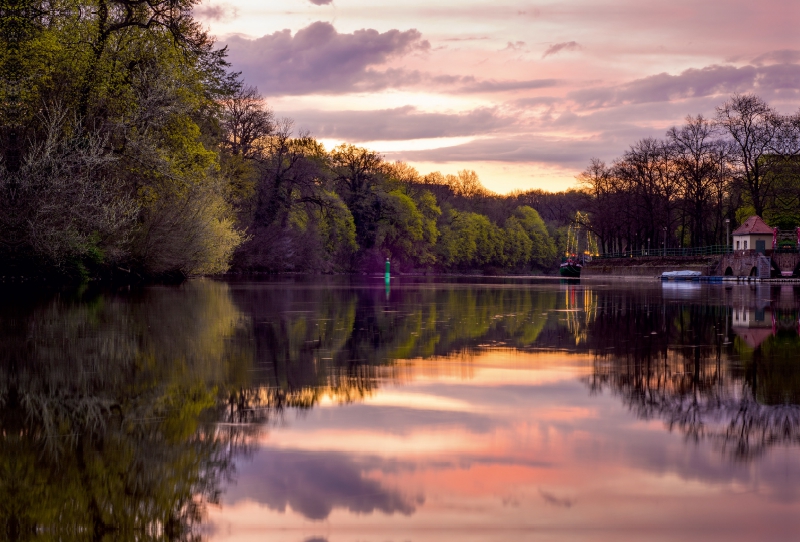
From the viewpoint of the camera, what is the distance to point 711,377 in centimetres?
1043

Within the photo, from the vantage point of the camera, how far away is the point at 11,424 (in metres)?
7.16

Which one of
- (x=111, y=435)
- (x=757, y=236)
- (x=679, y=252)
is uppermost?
(x=757, y=236)

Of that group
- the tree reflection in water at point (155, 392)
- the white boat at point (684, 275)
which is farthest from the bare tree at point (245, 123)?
the tree reflection in water at point (155, 392)

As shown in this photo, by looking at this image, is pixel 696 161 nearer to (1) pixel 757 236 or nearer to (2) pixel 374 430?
(1) pixel 757 236

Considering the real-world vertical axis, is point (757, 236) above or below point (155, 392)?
above

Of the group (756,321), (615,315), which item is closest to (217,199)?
(615,315)

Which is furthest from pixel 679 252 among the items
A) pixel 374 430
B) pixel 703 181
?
pixel 374 430

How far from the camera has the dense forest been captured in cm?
3061

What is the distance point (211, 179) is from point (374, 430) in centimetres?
3905

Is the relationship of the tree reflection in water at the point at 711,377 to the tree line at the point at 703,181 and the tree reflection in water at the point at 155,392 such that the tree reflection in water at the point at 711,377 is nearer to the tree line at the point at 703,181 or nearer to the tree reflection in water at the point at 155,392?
the tree reflection in water at the point at 155,392

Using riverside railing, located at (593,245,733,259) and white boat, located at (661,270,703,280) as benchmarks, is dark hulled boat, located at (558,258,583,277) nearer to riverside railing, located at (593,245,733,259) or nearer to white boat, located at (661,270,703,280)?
riverside railing, located at (593,245,733,259)

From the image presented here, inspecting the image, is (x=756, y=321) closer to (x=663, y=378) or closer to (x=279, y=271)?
(x=663, y=378)

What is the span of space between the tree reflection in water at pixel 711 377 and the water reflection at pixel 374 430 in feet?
0.15

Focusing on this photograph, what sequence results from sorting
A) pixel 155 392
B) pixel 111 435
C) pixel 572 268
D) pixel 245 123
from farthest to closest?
1. pixel 572 268
2. pixel 245 123
3. pixel 155 392
4. pixel 111 435
